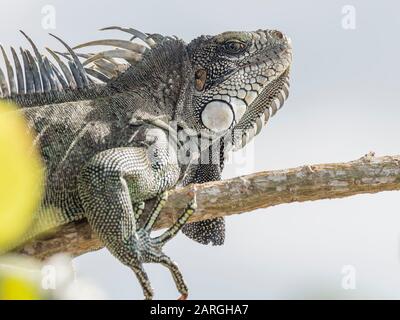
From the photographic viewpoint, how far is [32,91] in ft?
43.2

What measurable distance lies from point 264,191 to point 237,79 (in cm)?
175

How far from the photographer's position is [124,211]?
40.0 ft

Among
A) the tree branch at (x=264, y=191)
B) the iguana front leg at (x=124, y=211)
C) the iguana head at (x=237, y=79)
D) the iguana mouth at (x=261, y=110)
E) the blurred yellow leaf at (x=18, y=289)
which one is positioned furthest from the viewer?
the iguana mouth at (x=261, y=110)

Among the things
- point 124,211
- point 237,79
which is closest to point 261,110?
point 237,79

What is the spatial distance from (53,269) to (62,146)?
1.30 metres

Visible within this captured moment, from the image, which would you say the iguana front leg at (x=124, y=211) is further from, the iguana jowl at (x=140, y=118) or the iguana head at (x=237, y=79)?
the iguana head at (x=237, y=79)

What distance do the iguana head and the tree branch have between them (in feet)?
4.05

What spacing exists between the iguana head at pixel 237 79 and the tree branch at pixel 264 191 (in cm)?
123

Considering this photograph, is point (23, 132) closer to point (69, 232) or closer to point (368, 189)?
point (69, 232)

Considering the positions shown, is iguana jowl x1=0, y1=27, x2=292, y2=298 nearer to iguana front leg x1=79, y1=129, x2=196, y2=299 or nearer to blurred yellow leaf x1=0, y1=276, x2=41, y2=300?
iguana front leg x1=79, y1=129, x2=196, y2=299

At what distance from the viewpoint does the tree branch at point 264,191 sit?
A: 41.1 feet

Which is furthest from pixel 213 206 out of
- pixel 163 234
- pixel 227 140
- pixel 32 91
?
pixel 32 91

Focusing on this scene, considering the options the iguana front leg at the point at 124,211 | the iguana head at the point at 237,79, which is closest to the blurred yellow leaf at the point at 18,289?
the iguana front leg at the point at 124,211

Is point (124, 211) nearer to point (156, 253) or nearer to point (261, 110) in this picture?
point (156, 253)
